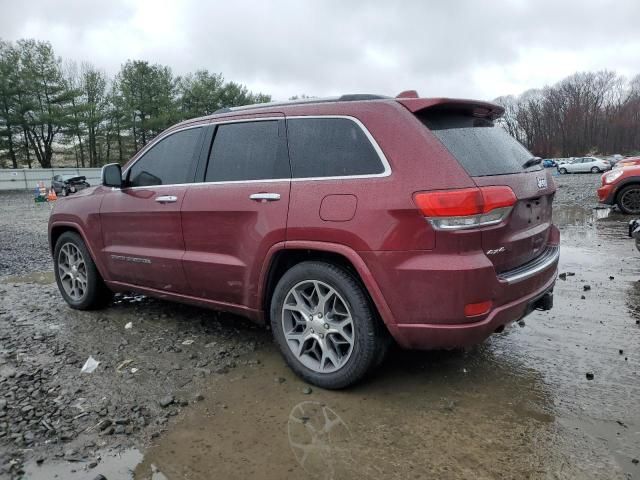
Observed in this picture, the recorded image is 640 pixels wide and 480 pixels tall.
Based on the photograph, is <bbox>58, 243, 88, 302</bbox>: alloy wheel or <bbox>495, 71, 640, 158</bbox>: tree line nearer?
<bbox>58, 243, 88, 302</bbox>: alloy wheel

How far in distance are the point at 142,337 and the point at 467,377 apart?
8.91ft

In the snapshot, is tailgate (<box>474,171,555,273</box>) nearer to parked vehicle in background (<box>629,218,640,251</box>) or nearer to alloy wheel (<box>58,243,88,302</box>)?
parked vehicle in background (<box>629,218,640,251</box>)

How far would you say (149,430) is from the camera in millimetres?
2896

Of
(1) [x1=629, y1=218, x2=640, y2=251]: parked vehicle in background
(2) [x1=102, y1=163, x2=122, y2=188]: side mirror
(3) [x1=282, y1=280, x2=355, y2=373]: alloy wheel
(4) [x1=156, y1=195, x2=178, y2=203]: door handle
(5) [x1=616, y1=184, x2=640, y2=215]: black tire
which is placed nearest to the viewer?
(3) [x1=282, y1=280, x2=355, y2=373]: alloy wheel

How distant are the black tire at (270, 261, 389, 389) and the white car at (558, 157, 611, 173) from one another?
46163mm

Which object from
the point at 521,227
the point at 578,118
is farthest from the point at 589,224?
the point at 578,118

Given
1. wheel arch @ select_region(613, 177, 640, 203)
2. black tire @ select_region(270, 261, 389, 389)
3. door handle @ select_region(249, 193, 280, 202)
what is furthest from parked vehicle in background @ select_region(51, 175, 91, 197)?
black tire @ select_region(270, 261, 389, 389)

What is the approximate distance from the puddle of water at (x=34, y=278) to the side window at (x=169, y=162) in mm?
2952

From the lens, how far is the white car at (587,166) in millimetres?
42812

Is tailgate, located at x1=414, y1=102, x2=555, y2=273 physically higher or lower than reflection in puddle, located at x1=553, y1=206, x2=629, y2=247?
higher

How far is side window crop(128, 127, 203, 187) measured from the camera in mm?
A: 4125

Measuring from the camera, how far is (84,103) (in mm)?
48406

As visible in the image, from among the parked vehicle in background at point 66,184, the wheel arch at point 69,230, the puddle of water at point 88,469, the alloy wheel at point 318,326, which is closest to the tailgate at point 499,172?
the alloy wheel at point 318,326

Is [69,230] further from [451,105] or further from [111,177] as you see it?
[451,105]
